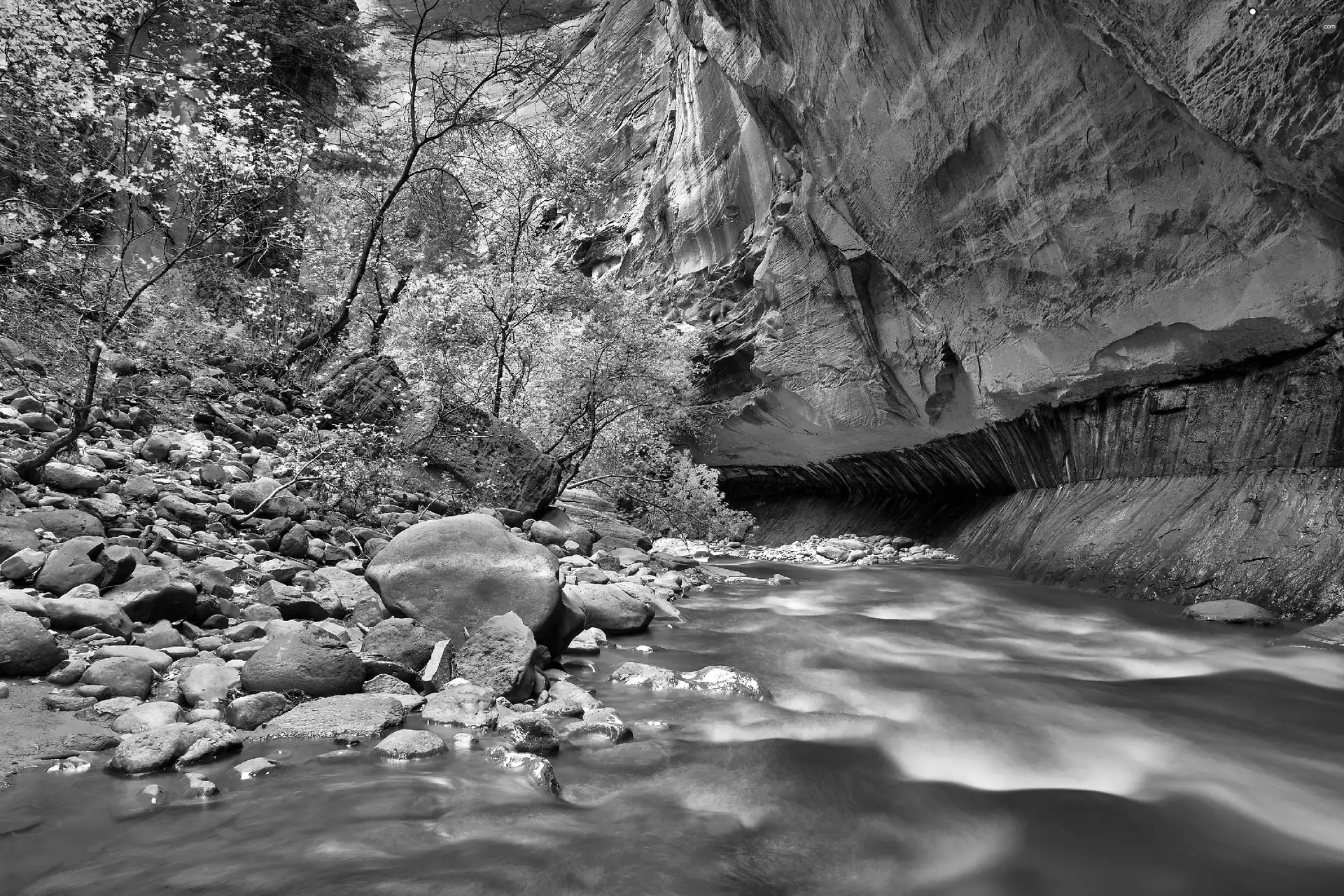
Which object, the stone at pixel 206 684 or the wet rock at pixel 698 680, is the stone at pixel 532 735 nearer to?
the wet rock at pixel 698 680

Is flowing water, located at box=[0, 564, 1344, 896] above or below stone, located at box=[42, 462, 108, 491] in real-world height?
below

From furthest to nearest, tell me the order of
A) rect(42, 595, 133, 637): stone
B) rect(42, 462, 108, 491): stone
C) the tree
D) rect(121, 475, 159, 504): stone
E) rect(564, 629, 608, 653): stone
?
the tree
rect(121, 475, 159, 504): stone
rect(42, 462, 108, 491): stone
rect(564, 629, 608, 653): stone
rect(42, 595, 133, 637): stone

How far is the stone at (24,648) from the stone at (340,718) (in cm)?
122

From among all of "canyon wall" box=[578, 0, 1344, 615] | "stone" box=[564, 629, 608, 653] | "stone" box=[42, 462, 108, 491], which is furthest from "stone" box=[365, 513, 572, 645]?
"canyon wall" box=[578, 0, 1344, 615]

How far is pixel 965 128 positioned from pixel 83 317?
33.9ft

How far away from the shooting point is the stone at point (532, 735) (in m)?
3.39

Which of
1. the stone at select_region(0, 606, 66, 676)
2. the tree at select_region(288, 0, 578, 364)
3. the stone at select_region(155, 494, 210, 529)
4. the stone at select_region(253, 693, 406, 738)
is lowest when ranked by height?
the stone at select_region(253, 693, 406, 738)

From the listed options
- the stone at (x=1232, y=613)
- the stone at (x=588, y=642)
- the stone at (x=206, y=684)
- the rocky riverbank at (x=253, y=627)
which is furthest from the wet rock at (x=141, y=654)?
the stone at (x=1232, y=613)

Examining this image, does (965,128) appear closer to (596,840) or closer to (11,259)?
(596,840)

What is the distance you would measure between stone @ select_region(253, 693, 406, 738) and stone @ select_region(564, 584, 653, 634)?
8.39ft

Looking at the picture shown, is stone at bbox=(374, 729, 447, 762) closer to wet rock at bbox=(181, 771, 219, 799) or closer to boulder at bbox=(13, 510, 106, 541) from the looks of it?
wet rock at bbox=(181, 771, 219, 799)

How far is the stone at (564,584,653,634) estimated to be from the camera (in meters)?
6.26

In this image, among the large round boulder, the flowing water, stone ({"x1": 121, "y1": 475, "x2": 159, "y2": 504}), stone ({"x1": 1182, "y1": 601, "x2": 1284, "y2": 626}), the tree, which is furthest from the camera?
the tree

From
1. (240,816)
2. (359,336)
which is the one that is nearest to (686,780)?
(240,816)
